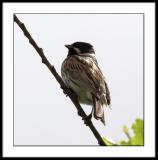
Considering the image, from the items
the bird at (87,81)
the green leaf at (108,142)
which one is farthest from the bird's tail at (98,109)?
the green leaf at (108,142)

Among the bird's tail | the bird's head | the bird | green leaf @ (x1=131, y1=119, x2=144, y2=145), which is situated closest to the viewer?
green leaf @ (x1=131, y1=119, x2=144, y2=145)

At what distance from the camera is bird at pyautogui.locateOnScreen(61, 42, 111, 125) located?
6242 mm

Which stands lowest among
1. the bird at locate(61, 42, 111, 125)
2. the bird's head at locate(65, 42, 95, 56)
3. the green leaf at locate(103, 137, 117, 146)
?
the green leaf at locate(103, 137, 117, 146)

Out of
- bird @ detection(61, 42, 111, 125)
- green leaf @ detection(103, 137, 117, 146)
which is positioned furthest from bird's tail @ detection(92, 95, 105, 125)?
green leaf @ detection(103, 137, 117, 146)

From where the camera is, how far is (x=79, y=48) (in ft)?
25.8

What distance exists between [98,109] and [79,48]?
2.26 meters

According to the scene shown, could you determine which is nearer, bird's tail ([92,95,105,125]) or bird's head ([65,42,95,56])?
bird's tail ([92,95,105,125])

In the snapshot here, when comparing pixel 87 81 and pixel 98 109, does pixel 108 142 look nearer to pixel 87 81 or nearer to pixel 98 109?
pixel 98 109

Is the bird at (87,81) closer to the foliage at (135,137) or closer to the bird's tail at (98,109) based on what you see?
the bird's tail at (98,109)

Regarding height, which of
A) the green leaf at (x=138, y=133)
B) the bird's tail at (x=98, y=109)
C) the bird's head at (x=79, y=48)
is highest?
the bird's head at (x=79, y=48)

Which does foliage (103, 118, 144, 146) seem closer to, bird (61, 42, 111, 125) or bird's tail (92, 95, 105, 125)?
bird's tail (92, 95, 105, 125)

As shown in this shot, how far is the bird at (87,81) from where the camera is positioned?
624cm

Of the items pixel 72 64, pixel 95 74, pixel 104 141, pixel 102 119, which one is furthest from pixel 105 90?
pixel 104 141

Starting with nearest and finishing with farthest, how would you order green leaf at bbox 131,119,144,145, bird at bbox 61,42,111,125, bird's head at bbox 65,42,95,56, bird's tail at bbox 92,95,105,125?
green leaf at bbox 131,119,144,145
bird's tail at bbox 92,95,105,125
bird at bbox 61,42,111,125
bird's head at bbox 65,42,95,56
